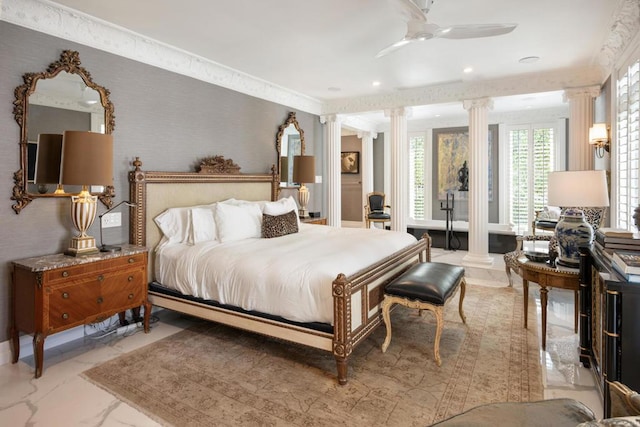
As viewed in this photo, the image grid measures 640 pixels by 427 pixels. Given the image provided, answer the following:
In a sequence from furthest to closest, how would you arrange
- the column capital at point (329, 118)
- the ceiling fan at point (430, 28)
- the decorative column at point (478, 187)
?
1. the column capital at point (329, 118)
2. the decorative column at point (478, 187)
3. the ceiling fan at point (430, 28)

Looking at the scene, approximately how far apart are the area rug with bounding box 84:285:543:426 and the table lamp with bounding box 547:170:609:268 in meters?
0.82

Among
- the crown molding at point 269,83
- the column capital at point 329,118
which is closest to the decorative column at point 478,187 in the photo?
the crown molding at point 269,83

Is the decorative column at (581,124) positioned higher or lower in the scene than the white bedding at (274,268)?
higher

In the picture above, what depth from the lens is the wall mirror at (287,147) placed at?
5719 millimetres

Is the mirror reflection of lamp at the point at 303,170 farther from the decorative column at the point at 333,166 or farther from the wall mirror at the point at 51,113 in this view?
the wall mirror at the point at 51,113

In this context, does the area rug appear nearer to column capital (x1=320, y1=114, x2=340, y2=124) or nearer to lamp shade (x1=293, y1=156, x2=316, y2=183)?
lamp shade (x1=293, y1=156, x2=316, y2=183)

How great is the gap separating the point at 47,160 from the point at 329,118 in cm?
461

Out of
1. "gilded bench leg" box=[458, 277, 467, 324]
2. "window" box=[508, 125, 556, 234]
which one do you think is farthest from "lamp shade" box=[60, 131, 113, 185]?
"window" box=[508, 125, 556, 234]

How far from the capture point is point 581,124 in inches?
197

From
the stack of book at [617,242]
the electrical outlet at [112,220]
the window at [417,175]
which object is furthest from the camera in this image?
the window at [417,175]

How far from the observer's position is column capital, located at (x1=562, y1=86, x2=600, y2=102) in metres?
4.89

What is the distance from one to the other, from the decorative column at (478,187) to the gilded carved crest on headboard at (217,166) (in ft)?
11.9

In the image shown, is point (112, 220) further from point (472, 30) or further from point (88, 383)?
point (472, 30)

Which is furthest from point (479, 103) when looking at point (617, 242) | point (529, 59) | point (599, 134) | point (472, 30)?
point (617, 242)
